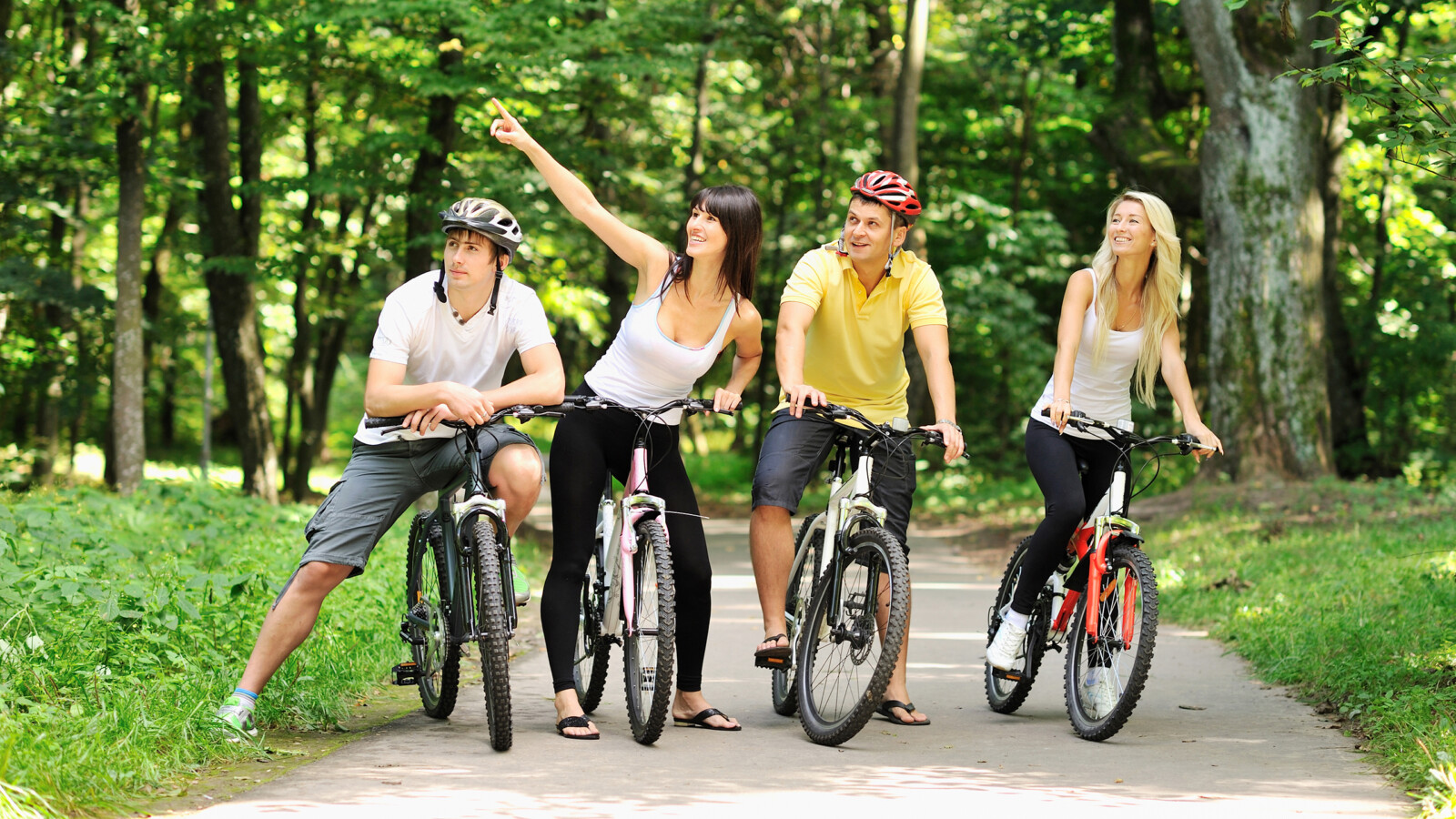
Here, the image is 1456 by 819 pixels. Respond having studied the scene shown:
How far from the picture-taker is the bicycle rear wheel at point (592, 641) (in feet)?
18.1

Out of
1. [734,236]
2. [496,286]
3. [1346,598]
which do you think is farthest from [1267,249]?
[496,286]

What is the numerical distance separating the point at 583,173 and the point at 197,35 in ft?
14.4

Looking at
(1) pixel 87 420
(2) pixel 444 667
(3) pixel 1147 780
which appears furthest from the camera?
(1) pixel 87 420

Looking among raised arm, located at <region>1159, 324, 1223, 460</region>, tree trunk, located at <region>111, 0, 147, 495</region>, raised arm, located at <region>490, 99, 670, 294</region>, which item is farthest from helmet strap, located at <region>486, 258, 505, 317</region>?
tree trunk, located at <region>111, 0, 147, 495</region>

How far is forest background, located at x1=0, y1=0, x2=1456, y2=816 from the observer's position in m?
5.52

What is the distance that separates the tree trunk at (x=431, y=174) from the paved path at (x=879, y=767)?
29.8 ft

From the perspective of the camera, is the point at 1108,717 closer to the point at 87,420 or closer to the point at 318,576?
the point at 318,576

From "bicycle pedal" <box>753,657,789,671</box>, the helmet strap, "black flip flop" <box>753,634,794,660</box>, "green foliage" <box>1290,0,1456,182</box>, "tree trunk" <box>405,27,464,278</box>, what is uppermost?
"tree trunk" <box>405,27,464,278</box>

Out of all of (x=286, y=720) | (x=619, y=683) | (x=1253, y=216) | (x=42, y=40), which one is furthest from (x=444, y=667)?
(x=42, y=40)

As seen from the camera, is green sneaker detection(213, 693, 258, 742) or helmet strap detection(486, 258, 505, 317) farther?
helmet strap detection(486, 258, 505, 317)

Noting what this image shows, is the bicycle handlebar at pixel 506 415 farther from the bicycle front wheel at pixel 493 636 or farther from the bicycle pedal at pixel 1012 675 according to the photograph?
the bicycle pedal at pixel 1012 675

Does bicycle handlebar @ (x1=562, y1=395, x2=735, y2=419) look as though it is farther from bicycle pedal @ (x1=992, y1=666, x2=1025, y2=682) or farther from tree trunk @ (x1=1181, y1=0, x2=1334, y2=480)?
tree trunk @ (x1=1181, y1=0, x2=1334, y2=480)

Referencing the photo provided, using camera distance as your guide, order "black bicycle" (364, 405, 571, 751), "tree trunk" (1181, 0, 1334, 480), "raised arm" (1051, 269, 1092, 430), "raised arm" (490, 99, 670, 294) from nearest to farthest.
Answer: "black bicycle" (364, 405, 571, 751)
"raised arm" (490, 99, 670, 294)
"raised arm" (1051, 269, 1092, 430)
"tree trunk" (1181, 0, 1334, 480)

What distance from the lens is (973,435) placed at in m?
24.8
